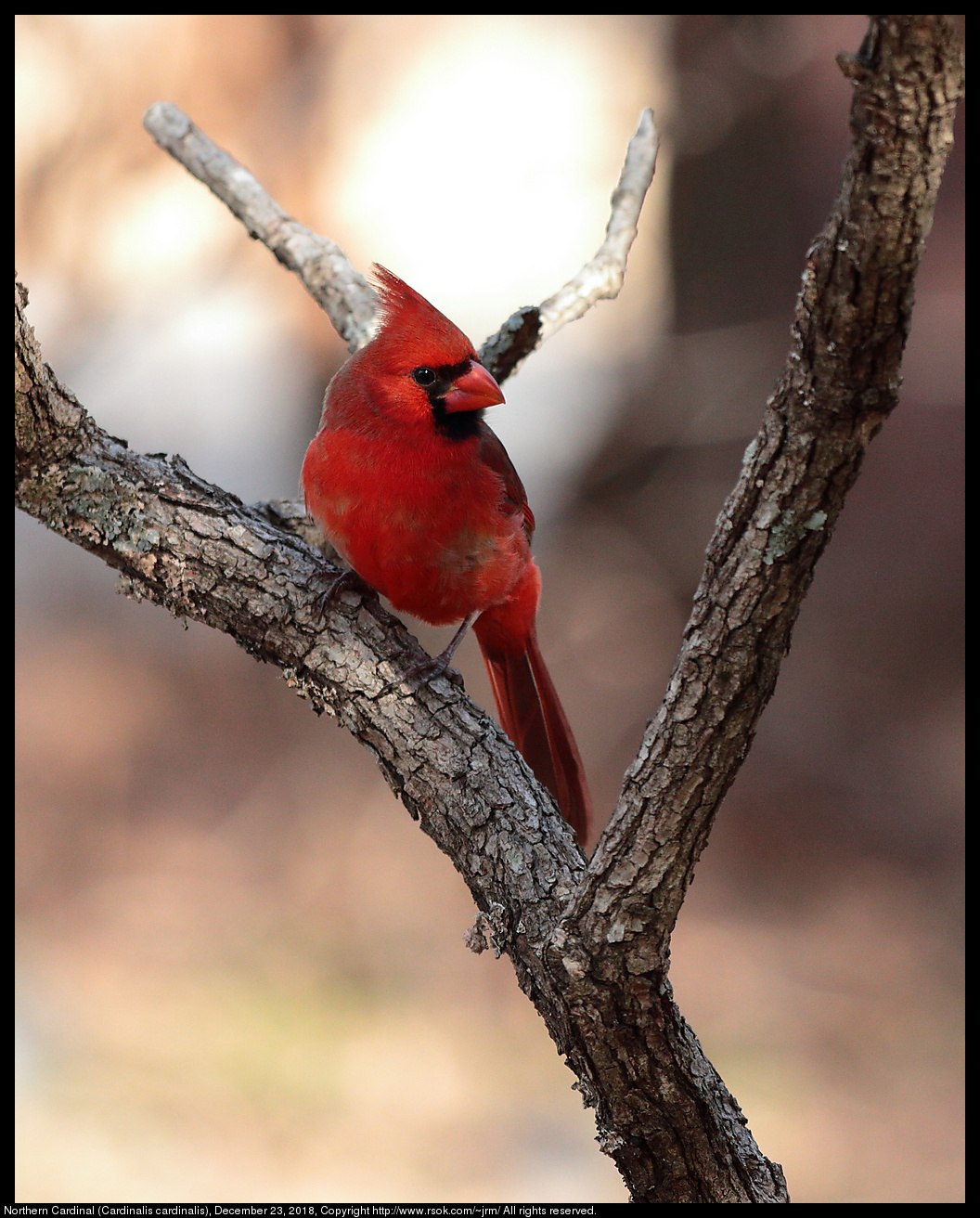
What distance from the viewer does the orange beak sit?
7.02 ft

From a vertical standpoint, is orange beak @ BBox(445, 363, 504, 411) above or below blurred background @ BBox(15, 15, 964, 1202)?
below

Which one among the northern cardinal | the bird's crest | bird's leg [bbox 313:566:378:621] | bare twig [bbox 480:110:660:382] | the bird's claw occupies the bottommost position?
the bird's claw

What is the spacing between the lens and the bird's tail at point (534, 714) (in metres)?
2.26

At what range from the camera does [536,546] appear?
17.4 feet

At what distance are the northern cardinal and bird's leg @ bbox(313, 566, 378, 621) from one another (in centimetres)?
3

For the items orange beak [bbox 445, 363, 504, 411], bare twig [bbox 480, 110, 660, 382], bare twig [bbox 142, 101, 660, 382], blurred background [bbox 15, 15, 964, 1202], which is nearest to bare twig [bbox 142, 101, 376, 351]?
bare twig [bbox 142, 101, 660, 382]

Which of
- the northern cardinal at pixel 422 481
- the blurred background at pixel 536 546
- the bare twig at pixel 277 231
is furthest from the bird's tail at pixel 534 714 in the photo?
the blurred background at pixel 536 546

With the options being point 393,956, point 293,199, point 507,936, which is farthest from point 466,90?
point 507,936

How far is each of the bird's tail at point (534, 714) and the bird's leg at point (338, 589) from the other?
0.47 meters

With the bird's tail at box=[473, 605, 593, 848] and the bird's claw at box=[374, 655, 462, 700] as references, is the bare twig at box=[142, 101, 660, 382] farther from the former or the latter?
the bird's claw at box=[374, 655, 462, 700]

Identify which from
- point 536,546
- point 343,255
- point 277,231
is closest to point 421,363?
point 343,255

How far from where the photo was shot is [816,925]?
4.78 metres
